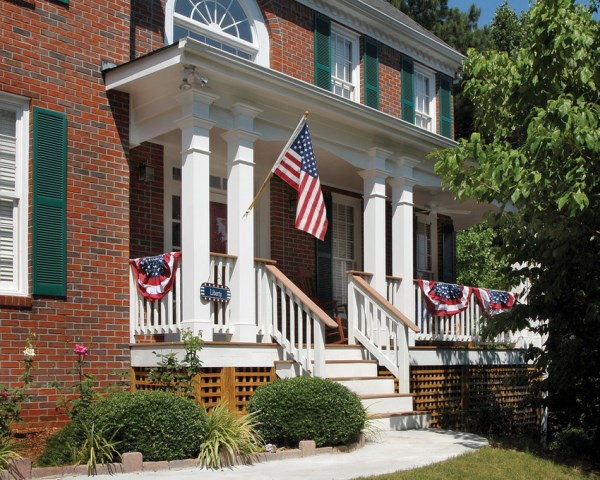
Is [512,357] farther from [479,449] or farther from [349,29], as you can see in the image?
[349,29]

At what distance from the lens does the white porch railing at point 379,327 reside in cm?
1177

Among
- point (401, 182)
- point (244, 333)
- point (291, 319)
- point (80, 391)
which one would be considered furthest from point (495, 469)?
point (401, 182)

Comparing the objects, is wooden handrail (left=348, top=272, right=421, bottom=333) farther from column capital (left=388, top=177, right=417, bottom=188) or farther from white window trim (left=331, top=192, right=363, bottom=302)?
white window trim (left=331, top=192, right=363, bottom=302)

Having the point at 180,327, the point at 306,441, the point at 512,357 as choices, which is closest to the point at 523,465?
the point at 306,441

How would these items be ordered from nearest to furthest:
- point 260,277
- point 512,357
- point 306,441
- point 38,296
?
point 306,441
point 38,296
point 260,277
point 512,357

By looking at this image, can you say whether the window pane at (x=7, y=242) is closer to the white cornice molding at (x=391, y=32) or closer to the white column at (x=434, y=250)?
the white cornice molding at (x=391, y=32)

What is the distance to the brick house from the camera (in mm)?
9711

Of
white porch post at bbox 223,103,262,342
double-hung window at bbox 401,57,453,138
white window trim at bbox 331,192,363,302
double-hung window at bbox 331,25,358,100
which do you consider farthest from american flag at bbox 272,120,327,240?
double-hung window at bbox 401,57,453,138

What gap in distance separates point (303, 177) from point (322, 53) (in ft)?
15.5

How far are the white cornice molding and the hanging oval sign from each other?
625 cm

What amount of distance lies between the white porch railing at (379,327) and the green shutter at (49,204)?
448 centimetres

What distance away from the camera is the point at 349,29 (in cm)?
1559

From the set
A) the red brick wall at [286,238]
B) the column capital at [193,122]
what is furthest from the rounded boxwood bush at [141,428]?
the red brick wall at [286,238]

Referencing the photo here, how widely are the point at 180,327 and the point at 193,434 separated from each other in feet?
7.00
